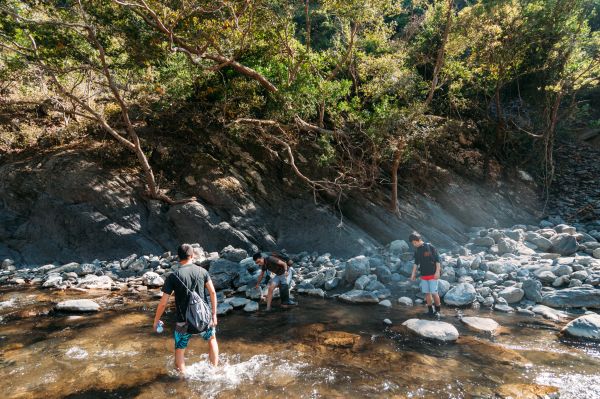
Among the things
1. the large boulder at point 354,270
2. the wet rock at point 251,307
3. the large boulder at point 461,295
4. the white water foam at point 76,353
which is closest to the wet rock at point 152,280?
the wet rock at point 251,307

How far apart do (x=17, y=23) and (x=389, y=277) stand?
12.1 m

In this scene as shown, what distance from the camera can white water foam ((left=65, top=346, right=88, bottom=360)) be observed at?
18.5ft

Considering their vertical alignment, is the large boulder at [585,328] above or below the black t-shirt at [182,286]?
below

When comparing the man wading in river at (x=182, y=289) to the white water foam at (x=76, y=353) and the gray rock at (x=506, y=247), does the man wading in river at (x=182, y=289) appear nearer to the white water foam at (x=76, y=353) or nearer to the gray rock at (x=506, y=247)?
the white water foam at (x=76, y=353)

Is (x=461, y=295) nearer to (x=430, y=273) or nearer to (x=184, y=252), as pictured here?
(x=430, y=273)

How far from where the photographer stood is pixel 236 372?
207 inches

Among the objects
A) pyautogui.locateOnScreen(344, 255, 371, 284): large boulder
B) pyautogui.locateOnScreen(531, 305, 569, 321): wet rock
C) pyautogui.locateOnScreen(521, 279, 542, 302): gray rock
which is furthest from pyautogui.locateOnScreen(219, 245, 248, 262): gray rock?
pyautogui.locateOnScreen(531, 305, 569, 321): wet rock

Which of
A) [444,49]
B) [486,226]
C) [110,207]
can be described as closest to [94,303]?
[110,207]

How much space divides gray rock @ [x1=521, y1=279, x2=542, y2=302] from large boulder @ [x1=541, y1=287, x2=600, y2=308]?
12 cm

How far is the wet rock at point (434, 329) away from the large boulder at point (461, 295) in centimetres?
159

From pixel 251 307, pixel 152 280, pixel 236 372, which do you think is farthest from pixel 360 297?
pixel 152 280

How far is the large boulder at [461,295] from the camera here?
8266 mm

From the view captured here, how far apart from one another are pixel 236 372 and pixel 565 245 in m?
11.3

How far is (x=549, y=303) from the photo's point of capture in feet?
26.6
